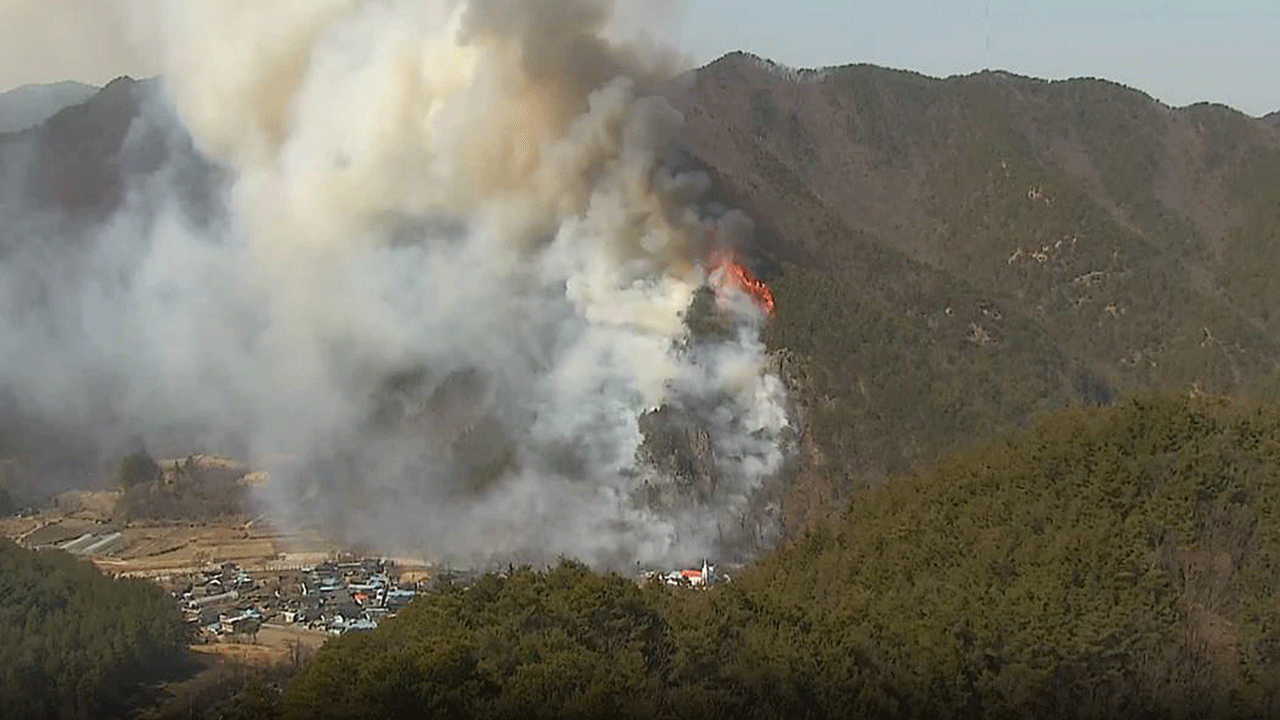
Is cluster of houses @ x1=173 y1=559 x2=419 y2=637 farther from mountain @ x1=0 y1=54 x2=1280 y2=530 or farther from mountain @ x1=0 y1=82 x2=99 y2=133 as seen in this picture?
mountain @ x1=0 y1=82 x2=99 y2=133

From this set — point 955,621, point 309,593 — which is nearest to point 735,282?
point 309,593

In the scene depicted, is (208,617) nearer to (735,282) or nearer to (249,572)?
(249,572)

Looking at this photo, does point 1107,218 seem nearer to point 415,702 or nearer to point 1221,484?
point 1221,484

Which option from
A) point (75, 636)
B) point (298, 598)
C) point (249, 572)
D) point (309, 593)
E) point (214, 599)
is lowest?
point (75, 636)

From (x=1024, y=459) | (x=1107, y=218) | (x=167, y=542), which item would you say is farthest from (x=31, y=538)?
(x=1107, y=218)

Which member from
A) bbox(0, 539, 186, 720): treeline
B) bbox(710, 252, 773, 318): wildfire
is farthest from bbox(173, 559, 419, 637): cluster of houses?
bbox(710, 252, 773, 318): wildfire

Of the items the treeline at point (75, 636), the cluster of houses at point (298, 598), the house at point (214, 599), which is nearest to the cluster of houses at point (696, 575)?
the cluster of houses at point (298, 598)
